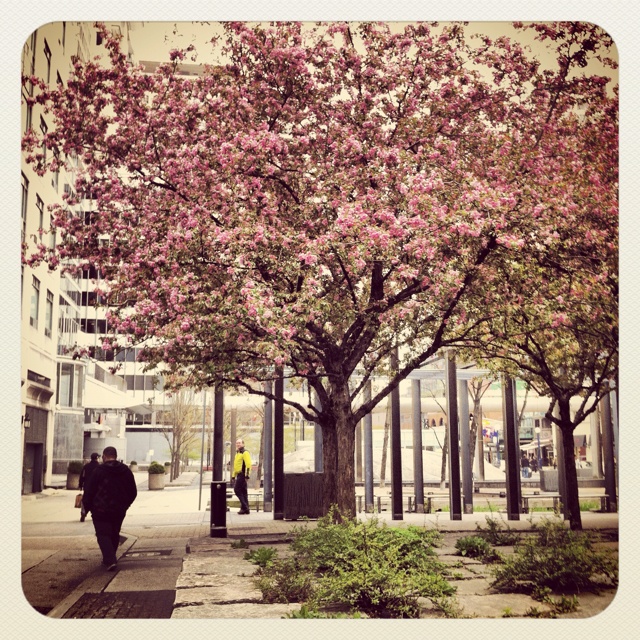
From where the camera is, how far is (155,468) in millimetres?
6391

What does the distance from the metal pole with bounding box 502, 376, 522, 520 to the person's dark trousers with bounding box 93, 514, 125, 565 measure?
3.42m

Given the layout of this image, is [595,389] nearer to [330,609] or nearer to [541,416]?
[541,416]

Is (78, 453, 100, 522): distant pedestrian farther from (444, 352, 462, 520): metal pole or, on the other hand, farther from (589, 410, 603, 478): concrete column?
(589, 410, 603, 478): concrete column

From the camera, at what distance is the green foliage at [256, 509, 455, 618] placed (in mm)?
5602

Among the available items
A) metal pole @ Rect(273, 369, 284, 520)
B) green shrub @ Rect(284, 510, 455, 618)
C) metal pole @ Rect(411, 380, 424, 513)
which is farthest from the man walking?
metal pole @ Rect(411, 380, 424, 513)

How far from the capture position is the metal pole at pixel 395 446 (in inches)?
274

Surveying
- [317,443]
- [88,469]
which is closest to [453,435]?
[317,443]

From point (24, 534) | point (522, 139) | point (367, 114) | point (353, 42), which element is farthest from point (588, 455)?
point (24, 534)

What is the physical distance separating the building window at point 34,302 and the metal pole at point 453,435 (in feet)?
12.3

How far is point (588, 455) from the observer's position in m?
6.55

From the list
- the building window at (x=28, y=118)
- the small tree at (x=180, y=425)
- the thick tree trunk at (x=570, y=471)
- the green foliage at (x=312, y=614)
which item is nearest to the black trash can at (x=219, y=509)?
the small tree at (x=180, y=425)

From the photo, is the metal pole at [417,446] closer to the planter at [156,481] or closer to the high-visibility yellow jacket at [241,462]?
the high-visibility yellow jacket at [241,462]

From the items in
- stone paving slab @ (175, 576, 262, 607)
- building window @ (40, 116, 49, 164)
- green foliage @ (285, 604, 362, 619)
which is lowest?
green foliage @ (285, 604, 362, 619)
